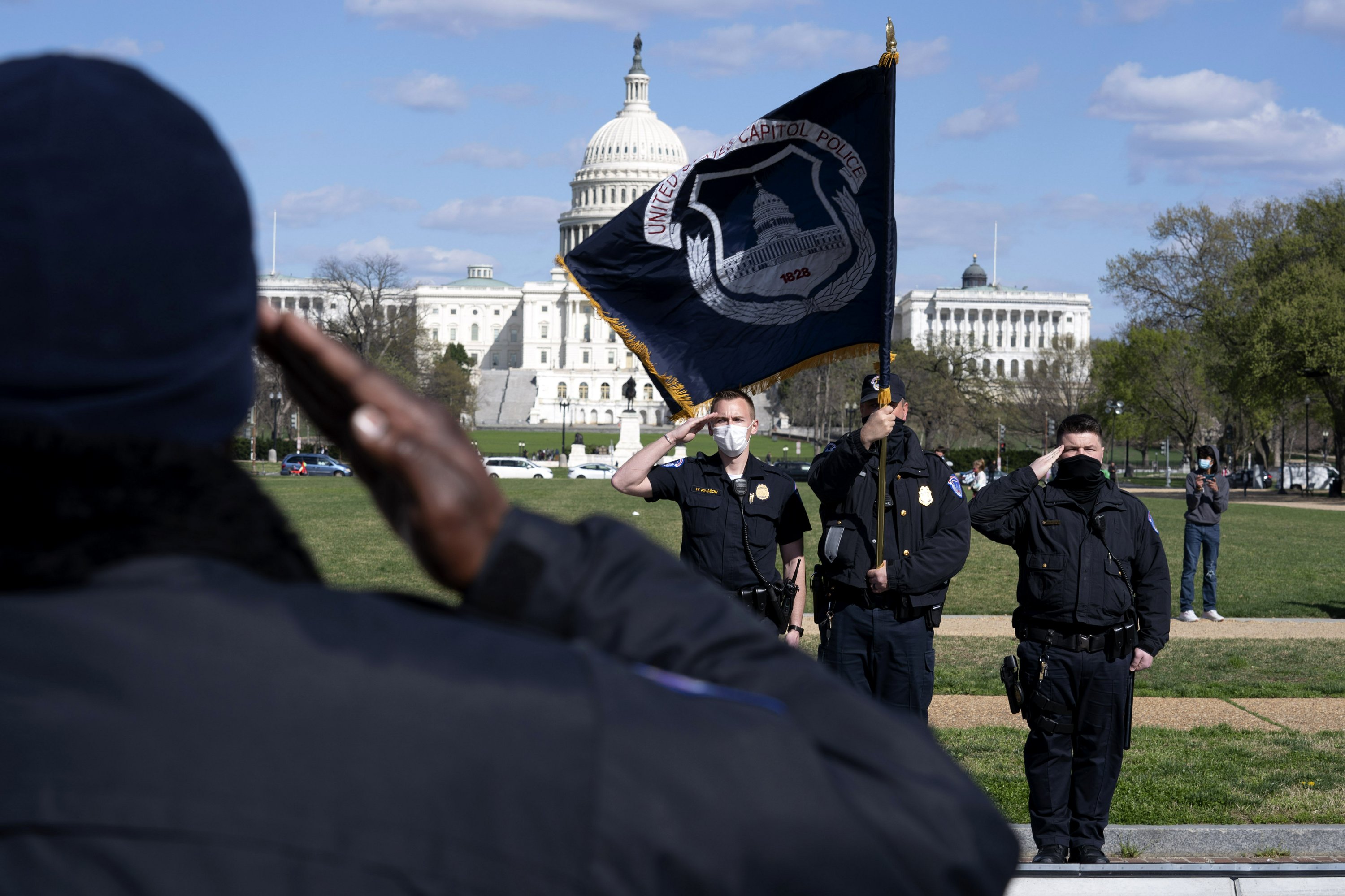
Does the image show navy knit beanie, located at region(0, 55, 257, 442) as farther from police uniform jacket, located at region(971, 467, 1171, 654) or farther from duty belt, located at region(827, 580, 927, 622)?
duty belt, located at region(827, 580, 927, 622)

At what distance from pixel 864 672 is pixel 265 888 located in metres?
6.23

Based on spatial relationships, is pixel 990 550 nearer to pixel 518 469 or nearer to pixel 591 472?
pixel 591 472

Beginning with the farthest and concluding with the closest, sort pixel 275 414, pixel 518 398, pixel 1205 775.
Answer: pixel 518 398 < pixel 275 414 < pixel 1205 775

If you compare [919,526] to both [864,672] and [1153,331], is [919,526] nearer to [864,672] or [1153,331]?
[864,672]

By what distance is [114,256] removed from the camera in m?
0.88

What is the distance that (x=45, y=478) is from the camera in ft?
2.83

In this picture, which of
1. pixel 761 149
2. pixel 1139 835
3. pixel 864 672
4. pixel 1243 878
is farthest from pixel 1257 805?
pixel 761 149

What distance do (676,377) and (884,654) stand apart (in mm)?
Result: 1873

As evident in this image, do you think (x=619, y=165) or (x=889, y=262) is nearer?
(x=889, y=262)

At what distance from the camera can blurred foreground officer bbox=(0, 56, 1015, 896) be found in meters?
0.81

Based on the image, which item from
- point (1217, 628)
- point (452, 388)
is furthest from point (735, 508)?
point (452, 388)

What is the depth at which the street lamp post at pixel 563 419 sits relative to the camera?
255ft

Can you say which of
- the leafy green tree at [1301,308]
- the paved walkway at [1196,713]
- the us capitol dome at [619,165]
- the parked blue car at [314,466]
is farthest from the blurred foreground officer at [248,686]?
the us capitol dome at [619,165]

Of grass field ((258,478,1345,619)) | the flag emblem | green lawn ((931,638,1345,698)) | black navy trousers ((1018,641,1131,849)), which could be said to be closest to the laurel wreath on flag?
the flag emblem
